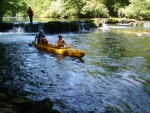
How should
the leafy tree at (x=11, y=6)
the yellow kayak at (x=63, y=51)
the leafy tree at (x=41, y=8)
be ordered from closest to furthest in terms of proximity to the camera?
1. the yellow kayak at (x=63, y=51)
2. the leafy tree at (x=11, y=6)
3. the leafy tree at (x=41, y=8)

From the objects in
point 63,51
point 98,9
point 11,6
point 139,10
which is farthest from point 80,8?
point 63,51

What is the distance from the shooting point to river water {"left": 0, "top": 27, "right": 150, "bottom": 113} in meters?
6.56

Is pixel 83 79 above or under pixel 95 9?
under

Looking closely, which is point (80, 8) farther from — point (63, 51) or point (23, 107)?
point (23, 107)

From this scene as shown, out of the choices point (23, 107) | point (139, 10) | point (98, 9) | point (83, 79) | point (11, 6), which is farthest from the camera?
point (98, 9)

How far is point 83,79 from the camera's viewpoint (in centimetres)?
874

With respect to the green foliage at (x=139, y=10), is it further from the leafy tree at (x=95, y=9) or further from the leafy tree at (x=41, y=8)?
the leafy tree at (x=41, y=8)

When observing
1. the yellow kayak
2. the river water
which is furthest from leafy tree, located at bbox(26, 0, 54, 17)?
the river water

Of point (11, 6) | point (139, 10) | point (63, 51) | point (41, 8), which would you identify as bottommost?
point (63, 51)

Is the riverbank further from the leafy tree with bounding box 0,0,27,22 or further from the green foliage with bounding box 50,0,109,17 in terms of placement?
the green foliage with bounding box 50,0,109,17

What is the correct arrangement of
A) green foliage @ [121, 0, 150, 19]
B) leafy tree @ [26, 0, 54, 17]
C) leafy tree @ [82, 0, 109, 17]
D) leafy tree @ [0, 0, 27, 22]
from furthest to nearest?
leafy tree @ [26, 0, 54, 17] < leafy tree @ [82, 0, 109, 17] < green foliage @ [121, 0, 150, 19] < leafy tree @ [0, 0, 27, 22]

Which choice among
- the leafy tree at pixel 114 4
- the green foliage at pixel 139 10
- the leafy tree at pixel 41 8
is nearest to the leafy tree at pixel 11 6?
the green foliage at pixel 139 10

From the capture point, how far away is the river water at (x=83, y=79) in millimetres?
6561

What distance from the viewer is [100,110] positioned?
6.12 m
